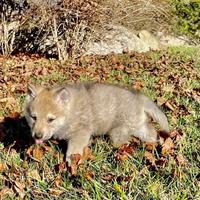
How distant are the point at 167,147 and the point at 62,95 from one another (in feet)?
3.61

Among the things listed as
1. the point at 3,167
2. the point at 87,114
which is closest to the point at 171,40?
the point at 87,114

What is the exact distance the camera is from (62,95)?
5266mm

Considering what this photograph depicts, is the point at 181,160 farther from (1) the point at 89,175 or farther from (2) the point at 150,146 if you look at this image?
(1) the point at 89,175

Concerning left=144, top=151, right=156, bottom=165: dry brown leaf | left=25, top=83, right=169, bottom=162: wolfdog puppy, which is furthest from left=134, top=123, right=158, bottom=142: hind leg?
left=144, top=151, right=156, bottom=165: dry brown leaf

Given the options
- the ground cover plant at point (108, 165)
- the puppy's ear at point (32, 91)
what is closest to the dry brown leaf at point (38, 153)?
the ground cover plant at point (108, 165)

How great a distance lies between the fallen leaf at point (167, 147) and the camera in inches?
192

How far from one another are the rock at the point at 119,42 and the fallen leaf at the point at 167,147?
10038 mm

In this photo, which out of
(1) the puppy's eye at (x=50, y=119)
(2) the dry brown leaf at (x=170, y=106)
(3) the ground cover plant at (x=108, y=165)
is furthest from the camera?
(2) the dry brown leaf at (x=170, y=106)

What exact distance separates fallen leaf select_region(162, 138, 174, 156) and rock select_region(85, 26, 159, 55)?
10.0m

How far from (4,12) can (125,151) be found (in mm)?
11548

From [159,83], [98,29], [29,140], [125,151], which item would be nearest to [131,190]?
[125,151]

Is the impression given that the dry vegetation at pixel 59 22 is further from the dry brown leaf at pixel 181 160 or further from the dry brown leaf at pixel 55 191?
the dry brown leaf at pixel 55 191

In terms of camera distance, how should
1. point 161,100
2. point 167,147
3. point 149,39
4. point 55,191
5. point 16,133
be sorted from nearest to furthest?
1. point 55,191
2. point 167,147
3. point 16,133
4. point 161,100
5. point 149,39

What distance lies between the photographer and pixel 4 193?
4398 mm
